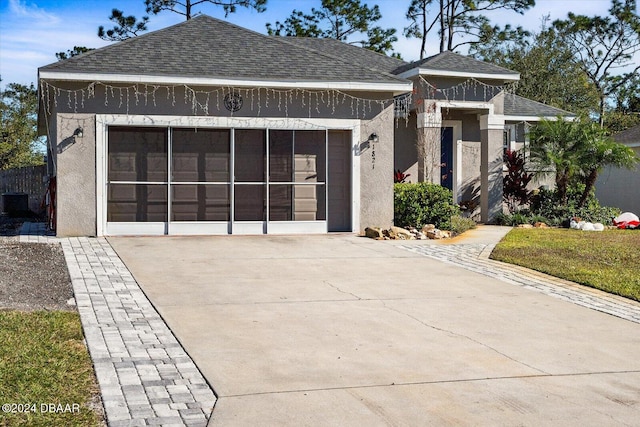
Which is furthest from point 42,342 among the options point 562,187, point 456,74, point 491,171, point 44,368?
point 562,187

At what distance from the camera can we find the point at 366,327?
7504 mm

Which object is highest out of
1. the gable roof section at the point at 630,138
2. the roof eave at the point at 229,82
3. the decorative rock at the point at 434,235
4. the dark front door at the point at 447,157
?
the roof eave at the point at 229,82

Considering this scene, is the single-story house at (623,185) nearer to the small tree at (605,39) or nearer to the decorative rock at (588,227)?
the decorative rock at (588,227)

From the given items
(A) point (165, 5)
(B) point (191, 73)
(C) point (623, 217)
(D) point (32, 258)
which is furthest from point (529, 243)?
→ (A) point (165, 5)

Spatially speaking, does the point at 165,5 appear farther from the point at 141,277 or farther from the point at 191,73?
the point at 141,277

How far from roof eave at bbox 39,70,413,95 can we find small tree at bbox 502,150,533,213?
5.65 meters

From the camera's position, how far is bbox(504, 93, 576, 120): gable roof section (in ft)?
69.8

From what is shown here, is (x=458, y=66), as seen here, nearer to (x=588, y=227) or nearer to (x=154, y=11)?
(x=588, y=227)

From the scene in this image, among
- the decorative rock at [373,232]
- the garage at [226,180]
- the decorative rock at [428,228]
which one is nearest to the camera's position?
the garage at [226,180]

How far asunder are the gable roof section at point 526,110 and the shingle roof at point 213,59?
6619mm

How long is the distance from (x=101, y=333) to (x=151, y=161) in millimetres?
8666

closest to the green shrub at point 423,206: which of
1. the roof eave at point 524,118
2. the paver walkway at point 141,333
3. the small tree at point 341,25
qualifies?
the paver walkway at point 141,333

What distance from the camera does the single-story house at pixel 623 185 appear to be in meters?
22.8

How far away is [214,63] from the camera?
15375mm
